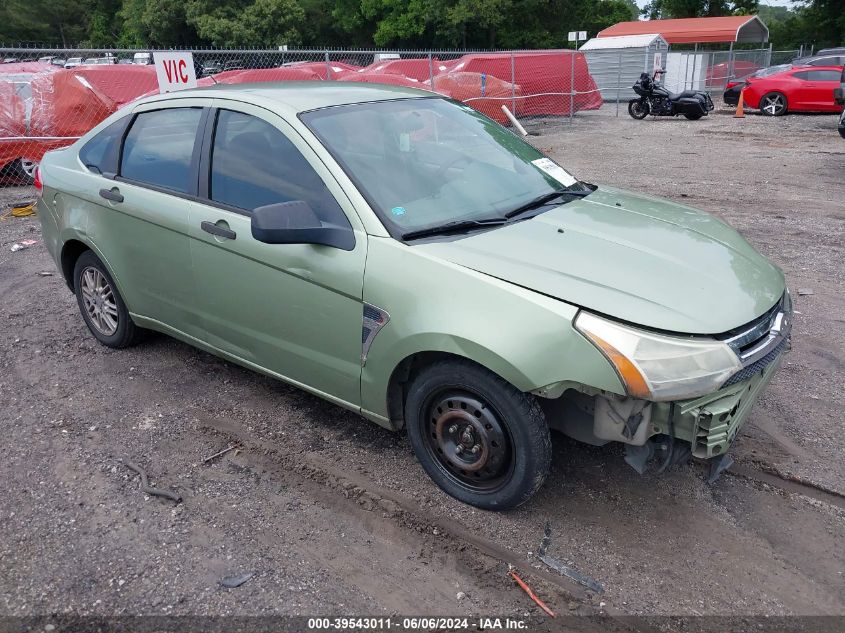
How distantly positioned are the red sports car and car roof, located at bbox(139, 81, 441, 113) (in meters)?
19.9

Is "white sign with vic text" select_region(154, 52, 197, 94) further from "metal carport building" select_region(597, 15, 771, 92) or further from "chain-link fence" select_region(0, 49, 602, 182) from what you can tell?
"metal carport building" select_region(597, 15, 771, 92)

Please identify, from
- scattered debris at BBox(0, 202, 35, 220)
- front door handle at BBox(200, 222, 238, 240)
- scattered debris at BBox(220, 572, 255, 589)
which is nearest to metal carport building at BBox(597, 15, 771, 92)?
scattered debris at BBox(0, 202, 35, 220)

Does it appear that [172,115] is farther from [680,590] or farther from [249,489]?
[680,590]

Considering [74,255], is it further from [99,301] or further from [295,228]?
[295,228]

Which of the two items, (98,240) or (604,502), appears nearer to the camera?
(604,502)

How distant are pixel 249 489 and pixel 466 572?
1.20m

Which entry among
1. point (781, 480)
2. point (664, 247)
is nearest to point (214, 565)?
point (664, 247)

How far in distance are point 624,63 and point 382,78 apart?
1343 centimetres

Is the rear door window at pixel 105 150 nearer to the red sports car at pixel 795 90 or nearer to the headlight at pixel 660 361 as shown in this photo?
the headlight at pixel 660 361

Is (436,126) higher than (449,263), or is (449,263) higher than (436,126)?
(436,126)

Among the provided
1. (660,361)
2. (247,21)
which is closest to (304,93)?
(660,361)

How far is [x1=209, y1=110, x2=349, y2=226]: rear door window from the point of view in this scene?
349 centimetres

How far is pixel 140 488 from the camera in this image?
3.58 m

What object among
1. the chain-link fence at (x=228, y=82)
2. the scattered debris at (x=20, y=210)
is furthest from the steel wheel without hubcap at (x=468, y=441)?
the scattered debris at (x=20, y=210)
